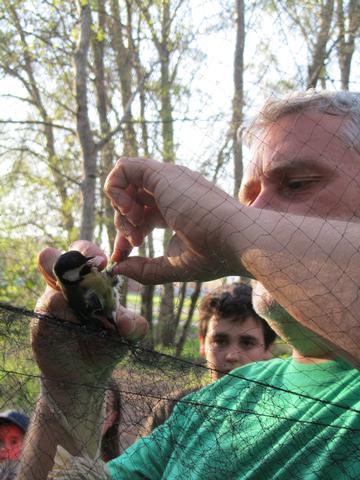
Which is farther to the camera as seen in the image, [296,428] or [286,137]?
[286,137]

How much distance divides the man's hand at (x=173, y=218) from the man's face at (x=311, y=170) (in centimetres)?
18

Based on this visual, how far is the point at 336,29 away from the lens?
5.34 ft

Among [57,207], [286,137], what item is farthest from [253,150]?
[57,207]

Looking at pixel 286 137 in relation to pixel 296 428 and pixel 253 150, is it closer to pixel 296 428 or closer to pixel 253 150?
pixel 253 150

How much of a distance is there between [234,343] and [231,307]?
0.23 meters

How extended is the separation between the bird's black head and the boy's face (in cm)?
28

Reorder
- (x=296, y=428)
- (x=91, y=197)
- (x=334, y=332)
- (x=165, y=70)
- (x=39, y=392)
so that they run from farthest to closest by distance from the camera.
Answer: (x=91, y=197) → (x=165, y=70) → (x=39, y=392) → (x=296, y=428) → (x=334, y=332)

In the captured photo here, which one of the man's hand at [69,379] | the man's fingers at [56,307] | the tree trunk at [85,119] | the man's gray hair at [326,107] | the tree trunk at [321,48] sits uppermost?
the tree trunk at [85,119]

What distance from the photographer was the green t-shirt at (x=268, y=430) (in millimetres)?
791

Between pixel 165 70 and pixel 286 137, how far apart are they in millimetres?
914

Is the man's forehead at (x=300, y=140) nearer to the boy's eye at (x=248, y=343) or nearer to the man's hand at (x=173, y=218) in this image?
the man's hand at (x=173, y=218)

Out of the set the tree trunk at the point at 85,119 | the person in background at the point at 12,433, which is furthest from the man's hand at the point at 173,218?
the tree trunk at the point at 85,119

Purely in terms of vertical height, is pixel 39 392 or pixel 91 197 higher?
pixel 91 197

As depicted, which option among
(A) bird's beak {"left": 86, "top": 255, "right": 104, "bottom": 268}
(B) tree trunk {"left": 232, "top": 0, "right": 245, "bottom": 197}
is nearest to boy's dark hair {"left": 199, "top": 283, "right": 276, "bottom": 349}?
(B) tree trunk {"left": 232, "top": 0, "right": 245, "bottom": 197}
